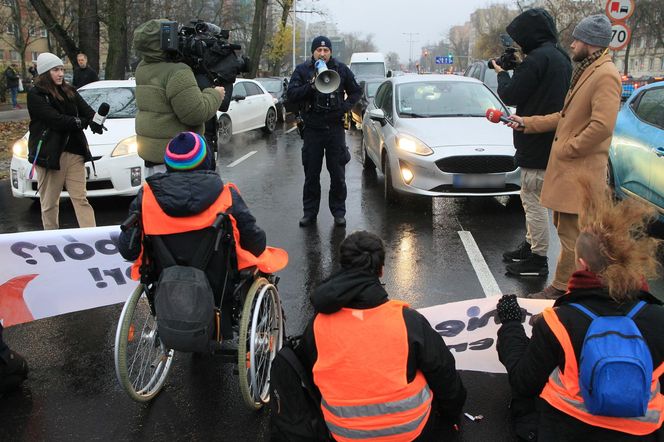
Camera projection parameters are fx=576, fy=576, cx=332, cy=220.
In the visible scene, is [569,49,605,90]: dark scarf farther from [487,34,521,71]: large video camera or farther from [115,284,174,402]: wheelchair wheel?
[115,284,174,402]: wheelchair wheel

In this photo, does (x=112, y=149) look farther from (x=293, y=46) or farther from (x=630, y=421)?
(x=293, y=46)

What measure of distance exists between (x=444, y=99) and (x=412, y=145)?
1562 mm

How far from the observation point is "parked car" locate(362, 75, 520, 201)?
664cm

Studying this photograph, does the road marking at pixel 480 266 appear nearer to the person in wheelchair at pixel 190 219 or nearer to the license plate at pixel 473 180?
the license plate at pixel 473 180

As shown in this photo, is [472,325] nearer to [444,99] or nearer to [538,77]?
[538,77]

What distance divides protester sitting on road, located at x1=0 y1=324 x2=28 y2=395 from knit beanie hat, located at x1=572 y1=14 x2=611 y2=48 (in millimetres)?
4151

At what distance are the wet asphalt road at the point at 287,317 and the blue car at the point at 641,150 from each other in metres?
0.99

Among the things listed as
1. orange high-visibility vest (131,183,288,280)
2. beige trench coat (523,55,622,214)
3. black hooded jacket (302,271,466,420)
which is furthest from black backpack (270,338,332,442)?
beige trench coat (523,55,622,214)

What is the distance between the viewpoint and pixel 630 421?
6.95 feet

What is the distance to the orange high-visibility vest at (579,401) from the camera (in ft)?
6.95

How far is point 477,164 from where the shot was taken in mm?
6637

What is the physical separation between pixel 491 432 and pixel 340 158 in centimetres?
390

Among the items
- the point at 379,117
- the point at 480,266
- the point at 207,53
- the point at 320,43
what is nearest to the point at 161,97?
the point at 207,53

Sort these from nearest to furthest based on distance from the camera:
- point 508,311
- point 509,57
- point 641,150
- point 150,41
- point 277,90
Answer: point 508,311 < point 150,41 < point 509,57 < point 641,150 < point 277,90
